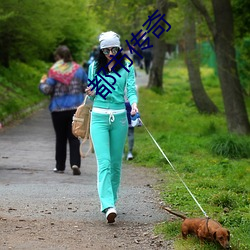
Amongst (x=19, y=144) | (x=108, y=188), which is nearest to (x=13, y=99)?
(x=19, y=144)

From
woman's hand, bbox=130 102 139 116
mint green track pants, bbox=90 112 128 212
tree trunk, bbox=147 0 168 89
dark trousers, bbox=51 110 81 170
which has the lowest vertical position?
tree trunk, bbox=147 0 168 89

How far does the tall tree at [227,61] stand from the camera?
51.9 ft

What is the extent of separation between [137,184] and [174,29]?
1655 cm

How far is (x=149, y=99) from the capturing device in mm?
28031

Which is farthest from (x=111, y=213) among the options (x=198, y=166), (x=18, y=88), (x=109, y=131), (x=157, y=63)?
(x=157, y=63)

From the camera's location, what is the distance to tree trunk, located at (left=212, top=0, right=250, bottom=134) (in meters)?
15.8

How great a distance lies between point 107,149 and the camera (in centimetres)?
743

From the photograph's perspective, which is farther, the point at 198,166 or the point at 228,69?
the point at 228,69

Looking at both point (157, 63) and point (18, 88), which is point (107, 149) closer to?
point (18, 88)

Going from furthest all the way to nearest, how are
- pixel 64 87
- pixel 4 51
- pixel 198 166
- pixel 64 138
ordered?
1. pixel 4 51
2. pixel 198 166
3. pixel 64 138
4. pixel 64 87

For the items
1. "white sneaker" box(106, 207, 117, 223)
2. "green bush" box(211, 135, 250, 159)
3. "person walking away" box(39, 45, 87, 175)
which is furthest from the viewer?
"green bush" box(211, 135, 250, 159)

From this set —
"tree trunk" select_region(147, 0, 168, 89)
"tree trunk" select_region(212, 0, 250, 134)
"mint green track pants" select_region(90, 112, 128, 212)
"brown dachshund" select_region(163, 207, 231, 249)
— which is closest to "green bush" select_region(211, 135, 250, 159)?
"tree trunk" select_region(212, 0, 250, 134)

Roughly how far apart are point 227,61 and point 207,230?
406 inches

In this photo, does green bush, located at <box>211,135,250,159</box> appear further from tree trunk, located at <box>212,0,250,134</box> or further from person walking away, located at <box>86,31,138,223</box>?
person walking away, located at <box>86,31,138,223</box>
